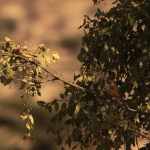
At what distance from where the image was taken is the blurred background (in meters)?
4.43

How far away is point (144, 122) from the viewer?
2391 mm

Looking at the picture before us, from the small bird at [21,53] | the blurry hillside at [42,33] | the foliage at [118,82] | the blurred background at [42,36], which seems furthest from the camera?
the blurry hillside at [42,33]

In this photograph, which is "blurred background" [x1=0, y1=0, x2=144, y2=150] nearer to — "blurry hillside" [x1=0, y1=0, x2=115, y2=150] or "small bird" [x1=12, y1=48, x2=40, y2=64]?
"blurry hillside" [x1=0, y1=0, x2=115, y2=150]

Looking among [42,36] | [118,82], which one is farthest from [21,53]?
[42,36]

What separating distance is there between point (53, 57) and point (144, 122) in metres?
0.73

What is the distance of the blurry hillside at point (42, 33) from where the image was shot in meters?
4.55

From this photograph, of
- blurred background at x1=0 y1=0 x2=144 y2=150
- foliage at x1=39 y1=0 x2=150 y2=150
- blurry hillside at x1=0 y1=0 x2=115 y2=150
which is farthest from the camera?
blurry hillside at x1=0 y1=0 x2=115 y2=150

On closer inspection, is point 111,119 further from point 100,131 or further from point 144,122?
point 144,122

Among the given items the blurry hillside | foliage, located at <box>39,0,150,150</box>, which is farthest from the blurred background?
foliage, located at <box>39,0,150,150</box>

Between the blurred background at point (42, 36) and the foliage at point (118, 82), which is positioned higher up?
the blurred background at point (42, 36)

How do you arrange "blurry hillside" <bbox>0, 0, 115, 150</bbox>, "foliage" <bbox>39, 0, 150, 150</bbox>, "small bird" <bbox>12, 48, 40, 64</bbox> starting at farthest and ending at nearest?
"blurry hillside" <bbox>0, 0, 115, 150</bbox> < "small bird" <bbox>12, 48, 40, 64</bbox> < "foliage" <bbox>39, 0, 150, 150</bbox>

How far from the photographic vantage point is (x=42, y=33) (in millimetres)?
6293

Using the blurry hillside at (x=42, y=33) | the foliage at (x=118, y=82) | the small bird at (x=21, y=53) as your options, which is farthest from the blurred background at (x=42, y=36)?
the small bird at (x=21, y=53)

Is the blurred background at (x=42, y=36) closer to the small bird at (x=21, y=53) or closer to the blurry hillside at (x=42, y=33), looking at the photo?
the blurry hillside at (x=42, y=33)
